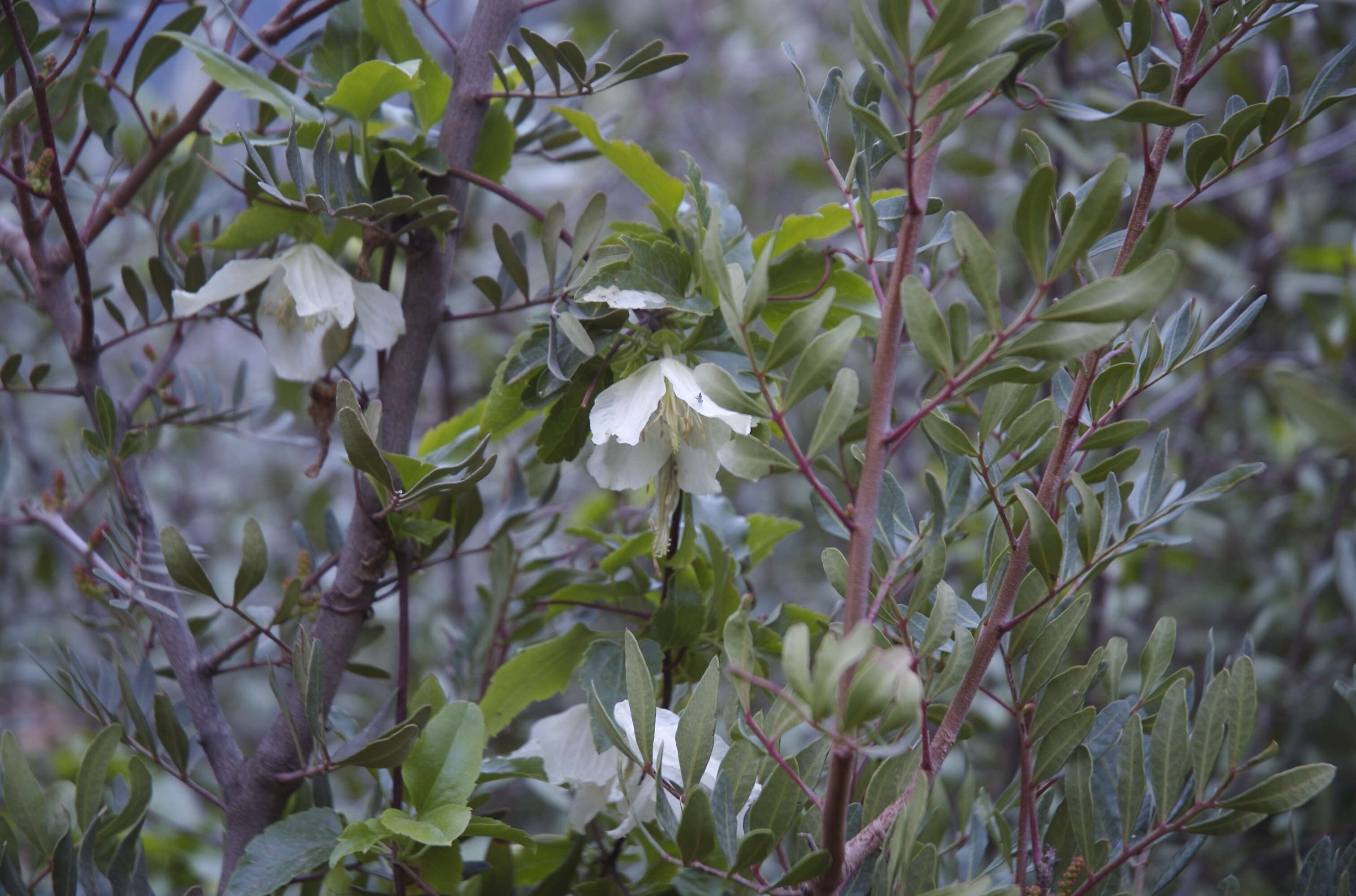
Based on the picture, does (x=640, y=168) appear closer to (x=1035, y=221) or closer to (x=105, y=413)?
(x=1035, y=221)

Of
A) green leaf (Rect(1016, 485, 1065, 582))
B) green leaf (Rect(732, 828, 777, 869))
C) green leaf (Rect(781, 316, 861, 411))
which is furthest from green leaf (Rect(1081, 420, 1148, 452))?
green leaf (Rect(732, 828, 777, 869))

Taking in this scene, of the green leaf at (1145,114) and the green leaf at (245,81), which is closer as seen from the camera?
the green leaf at (1145,114)

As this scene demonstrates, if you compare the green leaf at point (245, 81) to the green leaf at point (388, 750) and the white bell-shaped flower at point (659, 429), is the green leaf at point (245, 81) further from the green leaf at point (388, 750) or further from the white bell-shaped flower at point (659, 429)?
the green leaf at point (388, 750)

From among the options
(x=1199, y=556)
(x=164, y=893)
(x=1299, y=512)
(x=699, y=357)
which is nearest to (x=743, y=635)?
(x=699, y=357)

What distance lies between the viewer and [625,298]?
522 mm

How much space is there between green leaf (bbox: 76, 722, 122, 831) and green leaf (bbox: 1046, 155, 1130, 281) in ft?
1.87

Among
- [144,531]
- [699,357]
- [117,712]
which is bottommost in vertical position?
[117,712]

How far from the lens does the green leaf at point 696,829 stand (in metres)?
0.43

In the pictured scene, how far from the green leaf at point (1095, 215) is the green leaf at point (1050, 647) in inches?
7.7

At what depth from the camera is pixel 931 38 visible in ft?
1.27

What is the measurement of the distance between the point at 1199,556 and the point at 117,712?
1.49 meters

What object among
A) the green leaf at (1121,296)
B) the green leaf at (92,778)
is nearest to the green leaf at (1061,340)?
the green leaf at (1121,296)

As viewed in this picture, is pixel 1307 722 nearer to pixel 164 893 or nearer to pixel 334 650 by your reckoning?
pixel 334 650

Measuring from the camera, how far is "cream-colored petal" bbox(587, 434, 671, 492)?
57 cm
